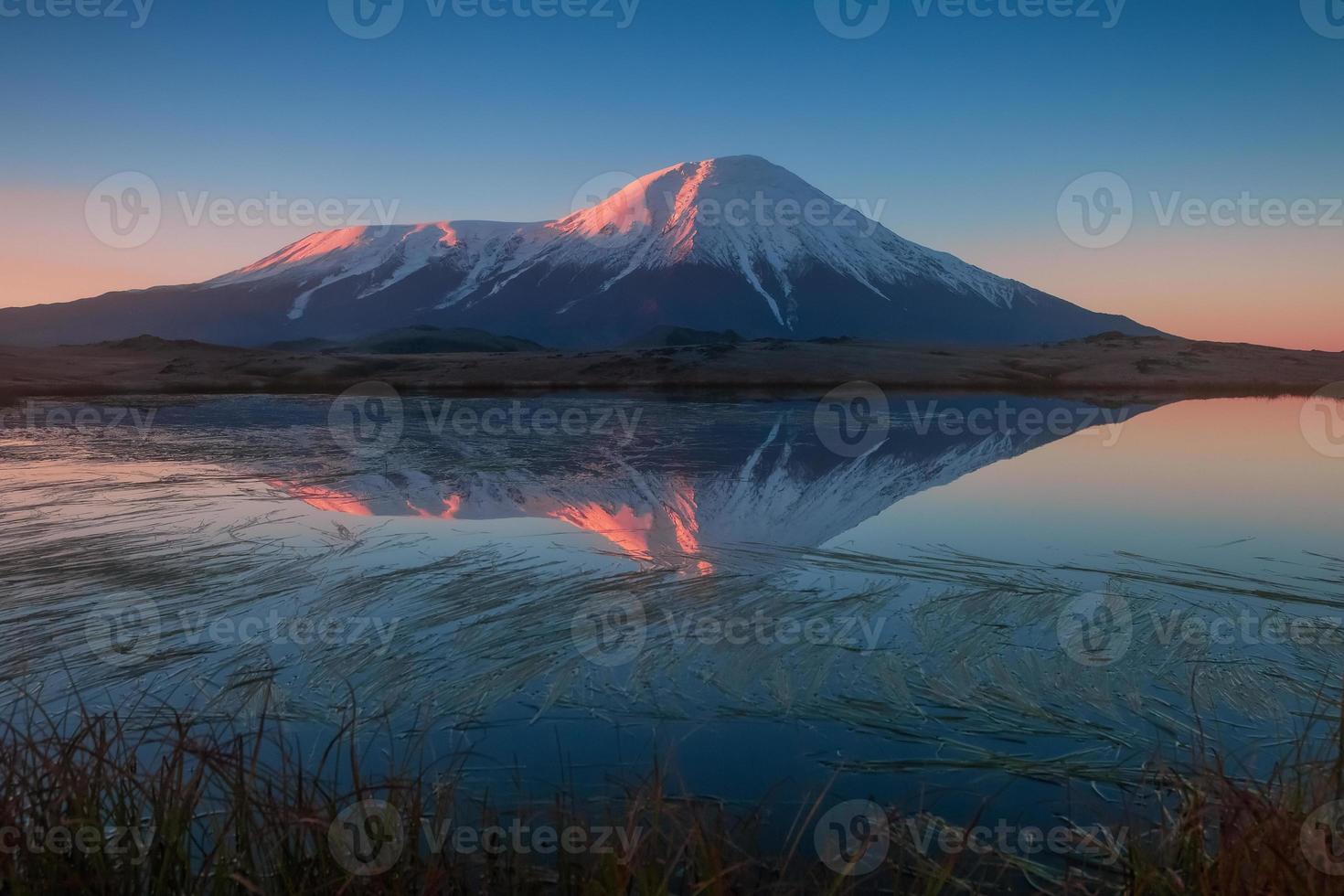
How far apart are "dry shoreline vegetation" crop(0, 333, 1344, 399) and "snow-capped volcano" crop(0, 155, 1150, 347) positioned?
4488 inches

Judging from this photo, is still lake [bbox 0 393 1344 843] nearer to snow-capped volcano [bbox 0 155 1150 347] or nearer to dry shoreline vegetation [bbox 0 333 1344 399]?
dry shoreline vegetation [bbox 0 333 1344 399]

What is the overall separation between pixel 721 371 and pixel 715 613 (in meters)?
36.2

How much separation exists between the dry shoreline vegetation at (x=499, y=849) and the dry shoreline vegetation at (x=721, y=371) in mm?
33191

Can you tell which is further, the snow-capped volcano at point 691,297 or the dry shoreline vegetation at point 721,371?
the snow-capped volcano at point 691,297

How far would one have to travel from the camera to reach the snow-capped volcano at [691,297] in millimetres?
168375

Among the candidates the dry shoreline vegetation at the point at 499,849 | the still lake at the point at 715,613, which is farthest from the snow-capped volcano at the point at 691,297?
the dry shoreline vegetation at the point at 499,849

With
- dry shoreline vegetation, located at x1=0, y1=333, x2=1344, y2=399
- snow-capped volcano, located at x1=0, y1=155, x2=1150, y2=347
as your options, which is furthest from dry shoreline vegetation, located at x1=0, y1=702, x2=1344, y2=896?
snow-capped volcano, located at x1=0, y1=155, x2=1150, y2=347

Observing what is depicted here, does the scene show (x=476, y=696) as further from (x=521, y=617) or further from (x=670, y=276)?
(x=670, y=276)

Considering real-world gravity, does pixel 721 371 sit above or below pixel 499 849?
above

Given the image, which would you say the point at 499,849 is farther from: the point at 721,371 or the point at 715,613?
the point at 721,371

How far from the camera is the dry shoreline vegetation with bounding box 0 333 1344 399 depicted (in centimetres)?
3781

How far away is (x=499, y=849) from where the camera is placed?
9.85 feet

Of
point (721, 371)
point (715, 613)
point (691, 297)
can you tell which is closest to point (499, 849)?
point (715, 613)

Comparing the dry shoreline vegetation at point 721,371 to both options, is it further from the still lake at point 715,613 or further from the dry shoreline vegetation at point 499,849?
the dry shoreline vegetation at point 499,849
